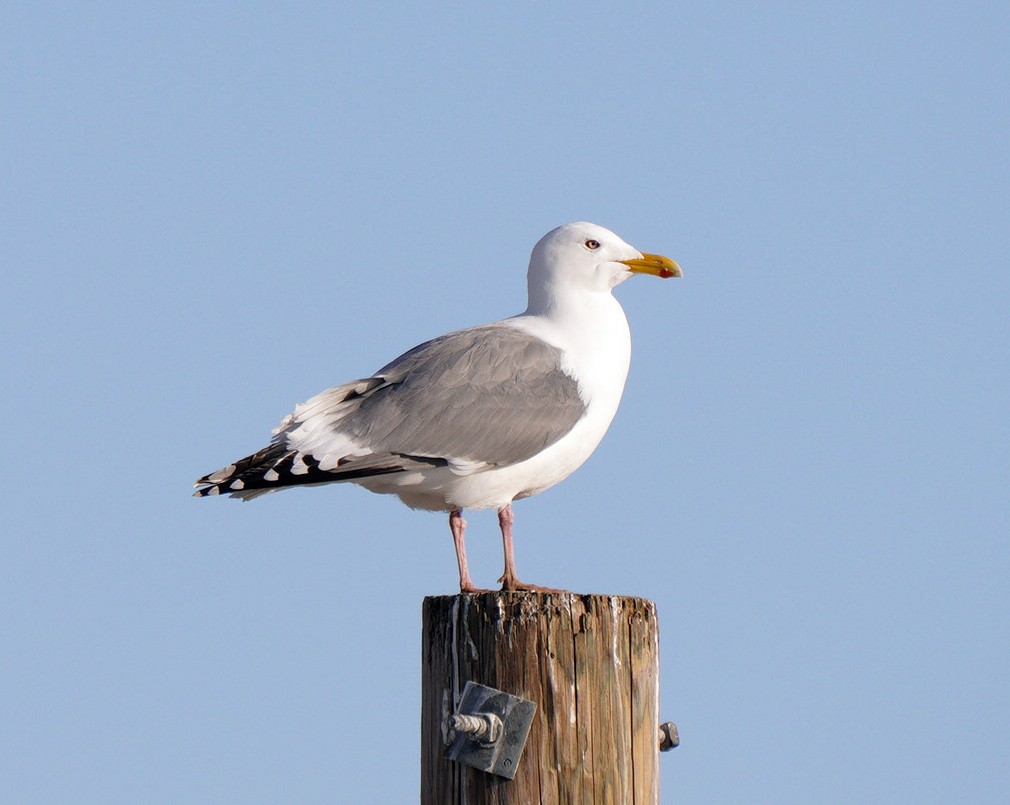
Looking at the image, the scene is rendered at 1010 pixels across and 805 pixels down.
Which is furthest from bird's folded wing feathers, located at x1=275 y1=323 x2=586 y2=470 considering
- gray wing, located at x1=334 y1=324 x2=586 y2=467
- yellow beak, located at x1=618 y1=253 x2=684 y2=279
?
yellow beak, located at x1=618 y1=253 x2=684 y2=279

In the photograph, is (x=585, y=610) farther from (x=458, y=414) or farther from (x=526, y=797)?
(x=458, y=414)

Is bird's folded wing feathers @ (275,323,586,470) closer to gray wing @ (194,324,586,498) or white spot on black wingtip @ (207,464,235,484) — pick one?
gray wing @ (194,324,586,498)

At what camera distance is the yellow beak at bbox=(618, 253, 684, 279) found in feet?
27.2

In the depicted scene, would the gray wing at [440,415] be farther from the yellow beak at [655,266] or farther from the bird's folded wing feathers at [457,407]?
the yellow beak at [655,266]

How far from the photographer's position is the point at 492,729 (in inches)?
187

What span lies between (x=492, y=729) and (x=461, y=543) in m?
2.83

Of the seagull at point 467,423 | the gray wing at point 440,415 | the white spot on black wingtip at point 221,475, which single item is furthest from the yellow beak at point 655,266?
the white spot on black wingtip at point 221,475

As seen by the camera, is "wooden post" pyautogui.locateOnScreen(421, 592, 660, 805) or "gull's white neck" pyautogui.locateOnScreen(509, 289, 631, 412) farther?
"gull's white neck" pyautogui.locateOnScreen(509, 289, 631, 412)

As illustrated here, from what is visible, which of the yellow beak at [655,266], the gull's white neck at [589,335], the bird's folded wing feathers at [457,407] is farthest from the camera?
the yellow beak at [655,266]

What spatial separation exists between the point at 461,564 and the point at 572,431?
93 cm

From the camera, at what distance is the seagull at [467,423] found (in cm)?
710

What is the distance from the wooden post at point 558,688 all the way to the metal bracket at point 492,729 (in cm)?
3

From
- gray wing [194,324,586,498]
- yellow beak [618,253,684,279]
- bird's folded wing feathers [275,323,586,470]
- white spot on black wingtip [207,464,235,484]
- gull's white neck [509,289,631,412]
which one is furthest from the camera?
yellow beak [618,253,684,279]

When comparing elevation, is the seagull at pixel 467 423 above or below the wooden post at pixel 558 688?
above
